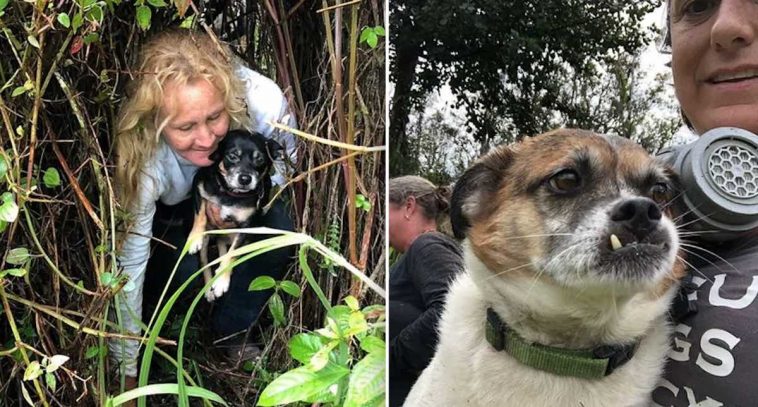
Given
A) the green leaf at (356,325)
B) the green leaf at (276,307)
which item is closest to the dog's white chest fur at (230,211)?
the green leaf at (276,307)

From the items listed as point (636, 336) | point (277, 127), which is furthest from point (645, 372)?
point (277, 127)

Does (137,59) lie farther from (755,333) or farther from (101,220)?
(755,333)

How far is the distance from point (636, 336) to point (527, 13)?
570 mm

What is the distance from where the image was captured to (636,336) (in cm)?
121

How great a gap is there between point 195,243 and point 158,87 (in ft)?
1.27

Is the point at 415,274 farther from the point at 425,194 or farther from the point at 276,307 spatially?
the point at 276,307

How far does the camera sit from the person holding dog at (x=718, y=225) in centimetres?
104

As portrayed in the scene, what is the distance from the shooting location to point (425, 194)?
121 centimetres

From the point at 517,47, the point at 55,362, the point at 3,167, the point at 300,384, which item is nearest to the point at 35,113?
the point at 3,167

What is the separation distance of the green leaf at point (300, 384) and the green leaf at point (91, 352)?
619 mm

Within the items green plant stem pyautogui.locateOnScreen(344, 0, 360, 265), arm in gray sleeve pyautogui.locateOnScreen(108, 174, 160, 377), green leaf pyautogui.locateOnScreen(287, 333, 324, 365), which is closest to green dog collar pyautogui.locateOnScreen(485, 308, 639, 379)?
green leaf pyautogui.locateOnScreen(287, 333, 324, 365)

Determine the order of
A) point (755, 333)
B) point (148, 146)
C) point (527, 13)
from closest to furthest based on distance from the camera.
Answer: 1. point (755, 333)
2. point (527, 13)
3. point (148, 146)

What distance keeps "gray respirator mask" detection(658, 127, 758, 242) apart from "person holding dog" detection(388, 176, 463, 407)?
15.3 inches

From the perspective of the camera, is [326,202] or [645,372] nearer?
[645,372]
